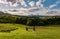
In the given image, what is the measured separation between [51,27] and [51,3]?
17.7 inches

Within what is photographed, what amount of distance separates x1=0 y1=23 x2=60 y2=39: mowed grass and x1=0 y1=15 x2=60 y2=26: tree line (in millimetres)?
80

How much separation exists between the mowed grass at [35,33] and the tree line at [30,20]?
3.1 inches

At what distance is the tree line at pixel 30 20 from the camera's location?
119 inches

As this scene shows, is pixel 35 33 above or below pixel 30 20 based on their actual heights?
below

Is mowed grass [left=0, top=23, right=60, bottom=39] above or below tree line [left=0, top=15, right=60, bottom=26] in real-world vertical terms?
below

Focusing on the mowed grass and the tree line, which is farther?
the tree line

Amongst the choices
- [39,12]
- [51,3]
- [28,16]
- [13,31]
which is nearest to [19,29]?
[13,31]

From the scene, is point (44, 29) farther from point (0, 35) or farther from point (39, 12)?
point (0, 35)

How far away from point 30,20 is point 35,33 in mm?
273

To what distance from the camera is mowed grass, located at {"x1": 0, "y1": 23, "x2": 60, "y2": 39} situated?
9.55 ft

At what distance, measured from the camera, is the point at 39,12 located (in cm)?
305

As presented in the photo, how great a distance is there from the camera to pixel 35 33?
2967mm

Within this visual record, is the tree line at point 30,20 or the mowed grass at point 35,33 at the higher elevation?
the tree line at point 30,20

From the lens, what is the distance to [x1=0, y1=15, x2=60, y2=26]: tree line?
3.02 meters
